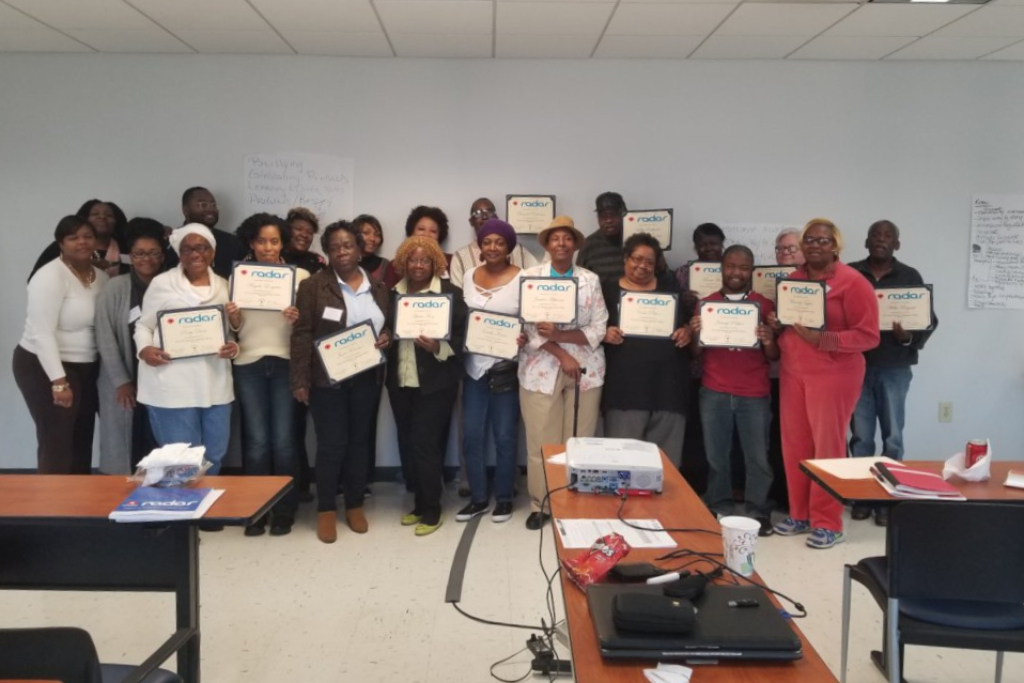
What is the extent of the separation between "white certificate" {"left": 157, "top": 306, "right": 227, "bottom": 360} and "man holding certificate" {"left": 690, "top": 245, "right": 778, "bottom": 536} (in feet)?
7.89

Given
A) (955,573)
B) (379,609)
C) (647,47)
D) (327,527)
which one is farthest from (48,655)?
(647,47)

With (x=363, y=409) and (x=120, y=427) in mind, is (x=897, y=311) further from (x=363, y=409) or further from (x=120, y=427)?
(x=120, y=427)

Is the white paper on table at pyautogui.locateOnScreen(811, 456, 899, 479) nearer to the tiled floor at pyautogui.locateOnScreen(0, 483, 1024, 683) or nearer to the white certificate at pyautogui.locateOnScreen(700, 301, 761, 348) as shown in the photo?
the tiled floor at pyautogui.locateOnScreen(0, 483, 1024, 683)

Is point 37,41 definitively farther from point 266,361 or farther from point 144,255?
point 266,361

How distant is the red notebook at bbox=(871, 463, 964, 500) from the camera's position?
7.06 feet

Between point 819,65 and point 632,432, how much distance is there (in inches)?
109

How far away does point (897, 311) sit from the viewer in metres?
3.89

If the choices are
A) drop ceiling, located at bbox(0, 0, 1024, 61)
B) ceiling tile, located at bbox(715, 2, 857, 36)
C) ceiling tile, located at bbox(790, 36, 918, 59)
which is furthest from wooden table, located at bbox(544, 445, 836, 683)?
ceiling tile, located at bbox(790, 36, 918, 59)

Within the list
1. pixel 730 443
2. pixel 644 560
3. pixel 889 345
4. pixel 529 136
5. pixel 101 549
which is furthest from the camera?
pixel 529 136

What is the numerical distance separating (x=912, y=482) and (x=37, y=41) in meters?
5.16

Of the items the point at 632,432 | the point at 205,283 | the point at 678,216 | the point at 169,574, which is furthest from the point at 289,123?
the point at 169,574

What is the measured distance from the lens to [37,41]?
427 cm

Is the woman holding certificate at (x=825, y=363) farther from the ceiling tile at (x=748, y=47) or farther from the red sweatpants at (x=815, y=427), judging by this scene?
the ceiling tile at (x=748, y=47)

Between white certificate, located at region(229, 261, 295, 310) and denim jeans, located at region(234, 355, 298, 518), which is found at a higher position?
white certificate, located at region(229, 261, 295, 310)
